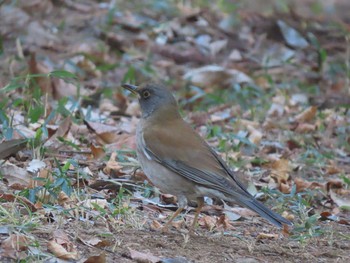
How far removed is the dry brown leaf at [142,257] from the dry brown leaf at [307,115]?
483 centimetres

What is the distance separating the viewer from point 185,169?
627 centimetres

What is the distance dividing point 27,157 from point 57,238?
2033 mm

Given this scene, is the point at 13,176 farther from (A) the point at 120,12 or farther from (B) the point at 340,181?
(A) the point at 120,12

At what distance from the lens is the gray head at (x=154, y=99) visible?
6934 mm

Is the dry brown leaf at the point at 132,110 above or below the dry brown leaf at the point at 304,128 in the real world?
below

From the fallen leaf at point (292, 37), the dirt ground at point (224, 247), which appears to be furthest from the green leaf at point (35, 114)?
the fallen leaf at point (292, 37)

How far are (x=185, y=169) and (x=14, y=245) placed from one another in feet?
5.63

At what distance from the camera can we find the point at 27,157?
7168 millimetres

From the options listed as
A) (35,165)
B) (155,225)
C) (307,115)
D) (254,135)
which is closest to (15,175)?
(35,165)

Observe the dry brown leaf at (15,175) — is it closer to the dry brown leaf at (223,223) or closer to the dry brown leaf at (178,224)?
the dry brown leaf at (178,224)

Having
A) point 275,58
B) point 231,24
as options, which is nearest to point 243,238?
point 275,58

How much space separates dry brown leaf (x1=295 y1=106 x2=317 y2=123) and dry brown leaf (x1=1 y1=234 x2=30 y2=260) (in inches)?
212

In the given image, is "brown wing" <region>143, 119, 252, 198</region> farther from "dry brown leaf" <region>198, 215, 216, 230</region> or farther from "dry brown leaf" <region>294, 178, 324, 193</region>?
"dry brown leaf" <region>294, 178, 324, 193</region>

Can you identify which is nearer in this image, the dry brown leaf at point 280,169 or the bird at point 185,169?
the bird at point 185,169
